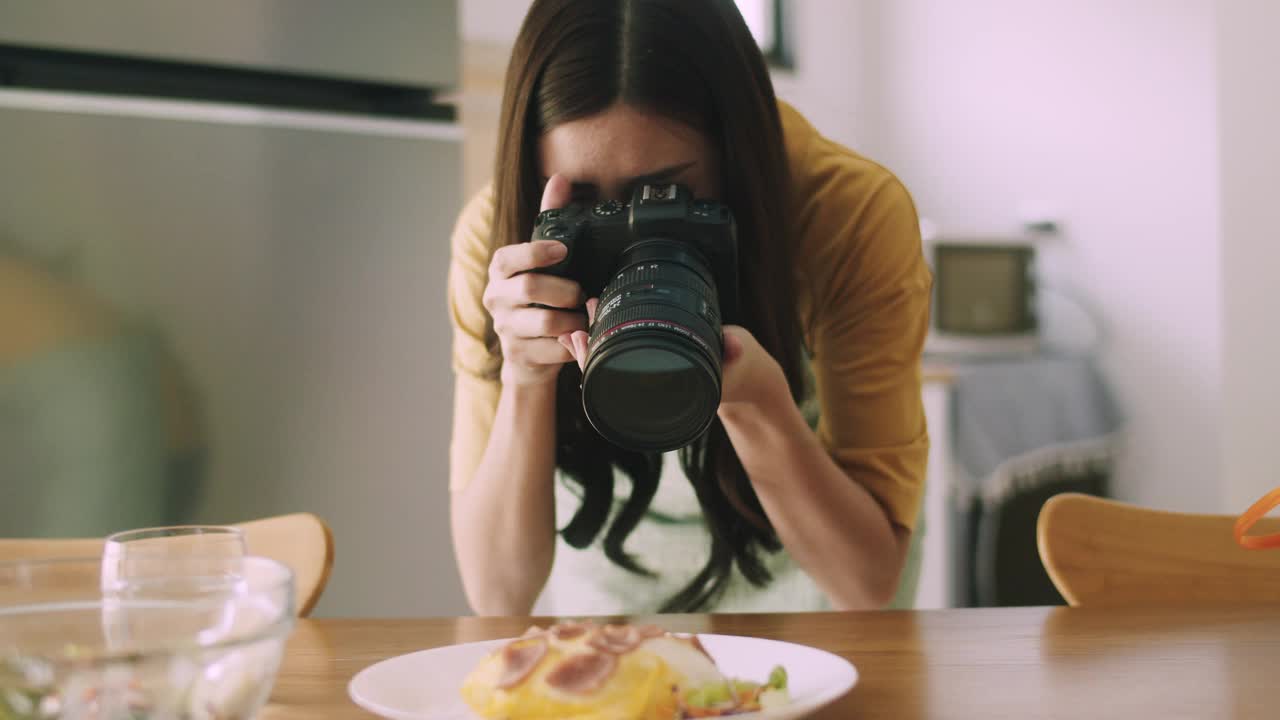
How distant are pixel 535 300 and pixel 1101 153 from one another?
2199mm

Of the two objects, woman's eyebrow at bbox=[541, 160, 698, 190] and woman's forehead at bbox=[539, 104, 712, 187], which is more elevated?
A: woman's forehead at bbox=[539, 104, 712, 187]

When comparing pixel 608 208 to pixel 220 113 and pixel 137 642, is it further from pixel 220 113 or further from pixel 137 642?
pixel 220 113

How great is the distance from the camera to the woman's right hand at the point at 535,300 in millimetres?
719

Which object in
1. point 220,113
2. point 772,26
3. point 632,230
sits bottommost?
point 632,230

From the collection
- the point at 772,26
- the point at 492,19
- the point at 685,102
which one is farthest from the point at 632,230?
the point at 772,26

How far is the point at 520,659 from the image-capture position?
42 cm

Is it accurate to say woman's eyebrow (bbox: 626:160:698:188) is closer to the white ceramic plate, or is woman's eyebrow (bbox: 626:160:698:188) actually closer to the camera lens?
the camera lens

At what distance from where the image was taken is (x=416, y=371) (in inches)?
52.8

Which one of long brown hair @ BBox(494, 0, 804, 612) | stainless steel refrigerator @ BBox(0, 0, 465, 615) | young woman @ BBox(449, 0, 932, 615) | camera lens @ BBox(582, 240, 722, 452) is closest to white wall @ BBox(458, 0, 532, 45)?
stainless steel refrigerator @ BBox(0, 0, 465, 615)

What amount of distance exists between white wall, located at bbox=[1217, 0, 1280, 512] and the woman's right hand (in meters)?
1.43

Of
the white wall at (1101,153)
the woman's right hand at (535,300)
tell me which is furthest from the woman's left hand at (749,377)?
the white wall at (1101,153)

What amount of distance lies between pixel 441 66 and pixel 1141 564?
0.93 metres

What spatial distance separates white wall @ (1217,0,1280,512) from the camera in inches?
68.8

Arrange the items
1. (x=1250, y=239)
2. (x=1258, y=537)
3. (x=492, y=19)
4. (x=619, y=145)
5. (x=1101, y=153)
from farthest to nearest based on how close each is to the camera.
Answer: (x=1101, y=153) < (x=492, y=19) < (x=1250, y=239) < (x=619, y=145) < (x=1258, y=537)
